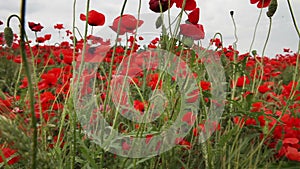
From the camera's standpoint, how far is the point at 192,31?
88 cm

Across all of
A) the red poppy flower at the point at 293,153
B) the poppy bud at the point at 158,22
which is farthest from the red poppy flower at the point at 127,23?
the red poppy flower at the point at 293,153

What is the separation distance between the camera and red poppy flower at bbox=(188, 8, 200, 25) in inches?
34.0

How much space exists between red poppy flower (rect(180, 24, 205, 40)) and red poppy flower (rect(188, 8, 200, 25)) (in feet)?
0.04

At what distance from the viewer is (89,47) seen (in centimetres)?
104

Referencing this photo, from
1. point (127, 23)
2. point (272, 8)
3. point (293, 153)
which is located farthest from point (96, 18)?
point (293, 153)

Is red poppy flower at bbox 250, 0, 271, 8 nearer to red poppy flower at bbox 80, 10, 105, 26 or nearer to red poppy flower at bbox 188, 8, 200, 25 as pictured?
red poppy flower at bbox 188, 8, 200, 25

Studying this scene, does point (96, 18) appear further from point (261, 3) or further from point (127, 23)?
point (261, 3)

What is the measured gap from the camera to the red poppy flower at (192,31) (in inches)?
34.4

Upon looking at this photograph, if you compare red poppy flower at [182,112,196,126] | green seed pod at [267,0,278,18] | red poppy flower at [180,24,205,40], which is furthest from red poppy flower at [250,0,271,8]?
red poppy flower at [182,112,196,126]

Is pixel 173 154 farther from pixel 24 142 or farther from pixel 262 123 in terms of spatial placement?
pixel 24 142

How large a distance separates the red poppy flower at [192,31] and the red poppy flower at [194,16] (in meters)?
0.01

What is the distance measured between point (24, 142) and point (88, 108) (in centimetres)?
53

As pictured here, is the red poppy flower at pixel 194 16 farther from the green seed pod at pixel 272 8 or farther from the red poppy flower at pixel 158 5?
the green seed pod at pixel 272 8

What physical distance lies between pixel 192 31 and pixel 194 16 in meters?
0.04
